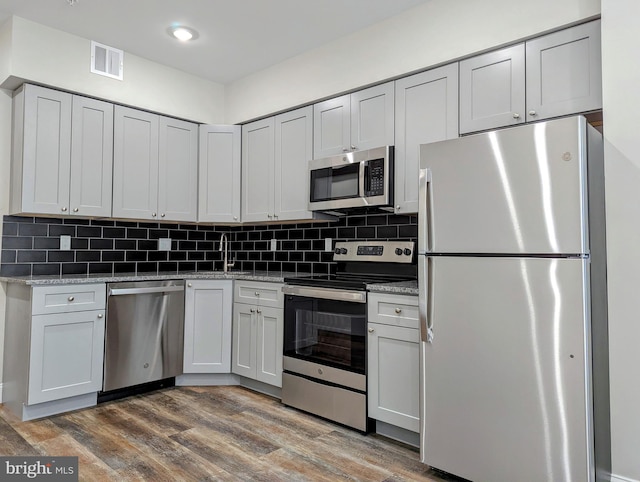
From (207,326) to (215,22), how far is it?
7.65 ft

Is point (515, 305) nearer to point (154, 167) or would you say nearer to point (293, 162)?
point (293, 162)

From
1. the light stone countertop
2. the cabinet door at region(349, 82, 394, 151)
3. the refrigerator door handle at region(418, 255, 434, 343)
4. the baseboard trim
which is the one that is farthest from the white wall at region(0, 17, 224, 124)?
the baseboard trim

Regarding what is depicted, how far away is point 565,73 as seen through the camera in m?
2.28

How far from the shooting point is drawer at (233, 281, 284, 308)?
3.36 metres

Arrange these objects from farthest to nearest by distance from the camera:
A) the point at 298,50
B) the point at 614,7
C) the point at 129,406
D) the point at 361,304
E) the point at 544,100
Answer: the point at 298,50
the point at 129,406
the point at 361,304
the point at 544,100
the point at 614,7

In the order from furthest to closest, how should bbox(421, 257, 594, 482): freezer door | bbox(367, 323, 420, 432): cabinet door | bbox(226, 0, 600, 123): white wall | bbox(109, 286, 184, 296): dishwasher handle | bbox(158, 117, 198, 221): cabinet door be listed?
bbox(158, 117, 198, 221): cabinet door, bbox(109, 286, 184, 296): dishwasher handle, bbox(367, 323, 420, 432): cabinet door, bbox(226, 0, 600, 123): white wall, bbox(421, 257, 594, 482): freezer door

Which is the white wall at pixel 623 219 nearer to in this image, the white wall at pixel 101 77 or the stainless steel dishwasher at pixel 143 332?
the stainless steel dishwasher at pixel 143 332

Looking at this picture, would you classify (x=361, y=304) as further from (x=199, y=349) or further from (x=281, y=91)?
(x=281, y=91)

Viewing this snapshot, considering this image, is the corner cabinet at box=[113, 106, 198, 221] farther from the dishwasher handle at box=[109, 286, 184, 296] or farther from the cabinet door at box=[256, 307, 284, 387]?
the cabinet door at box=[256, 307, 284, 387]

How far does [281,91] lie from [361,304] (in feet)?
6.70

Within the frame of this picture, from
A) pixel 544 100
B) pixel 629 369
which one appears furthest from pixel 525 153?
pixel 629 369

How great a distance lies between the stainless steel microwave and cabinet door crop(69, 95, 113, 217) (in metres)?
1.63

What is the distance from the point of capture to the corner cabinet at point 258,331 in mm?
3338

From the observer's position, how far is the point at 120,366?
325 cm
